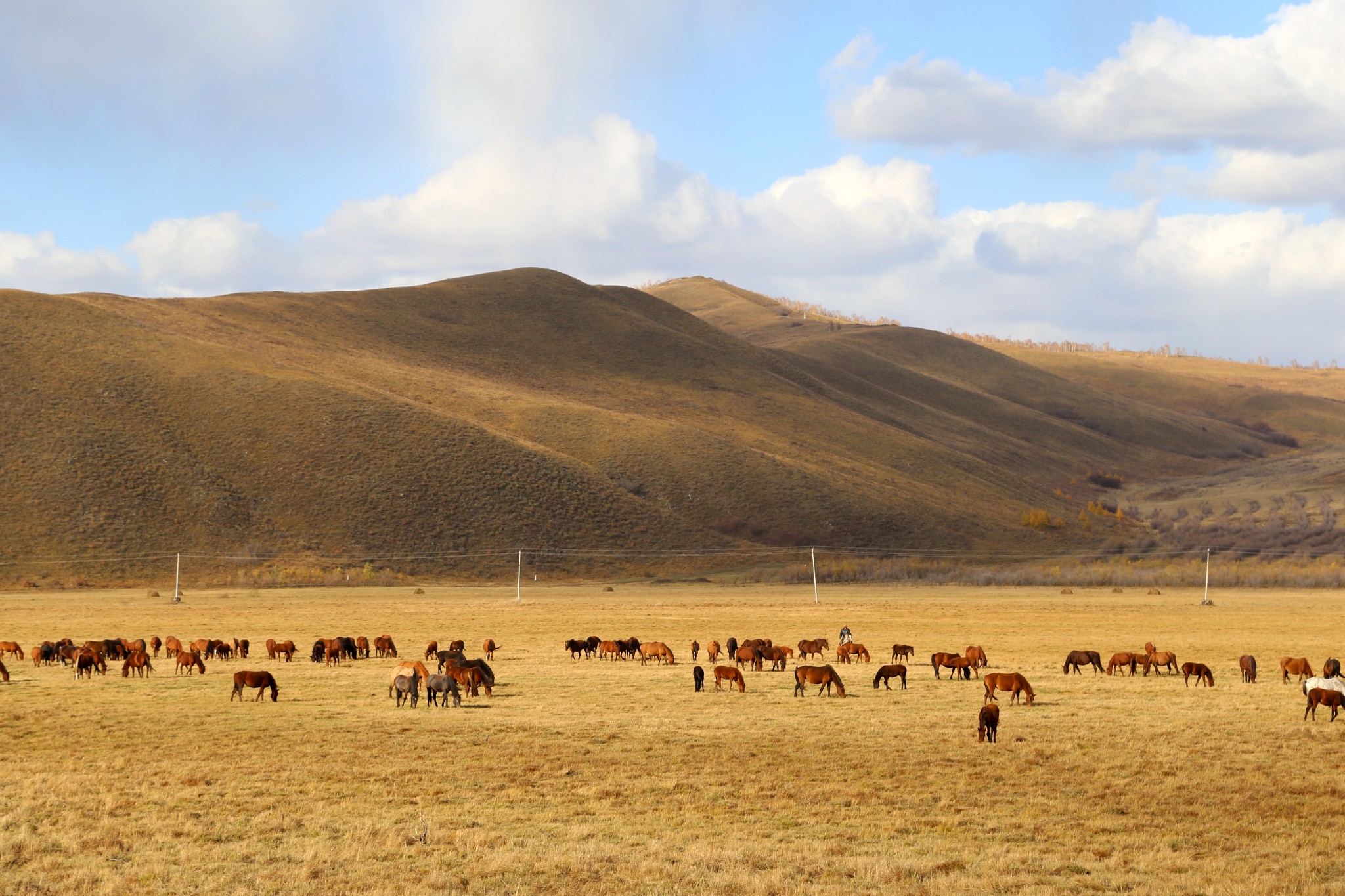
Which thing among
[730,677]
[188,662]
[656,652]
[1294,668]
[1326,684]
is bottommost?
[188,662]

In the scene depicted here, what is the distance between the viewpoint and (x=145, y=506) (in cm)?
7862

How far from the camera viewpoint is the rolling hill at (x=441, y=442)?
8156 centimetres

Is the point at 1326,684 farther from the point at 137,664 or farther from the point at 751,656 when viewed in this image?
the point at 137,664

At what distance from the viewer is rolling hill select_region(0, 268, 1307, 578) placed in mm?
81562

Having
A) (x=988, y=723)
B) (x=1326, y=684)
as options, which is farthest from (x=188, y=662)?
(x=1326, y=684)

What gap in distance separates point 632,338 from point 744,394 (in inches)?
865

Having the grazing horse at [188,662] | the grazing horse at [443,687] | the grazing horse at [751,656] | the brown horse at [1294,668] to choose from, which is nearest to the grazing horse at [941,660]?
→ the grazing horse at [751,656]

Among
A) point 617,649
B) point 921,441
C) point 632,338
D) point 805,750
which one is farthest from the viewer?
point 632,338

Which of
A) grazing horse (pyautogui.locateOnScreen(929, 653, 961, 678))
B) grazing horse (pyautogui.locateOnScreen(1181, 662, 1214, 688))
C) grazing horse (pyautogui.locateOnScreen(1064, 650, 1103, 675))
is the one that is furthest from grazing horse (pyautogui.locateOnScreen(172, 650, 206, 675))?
grazing horse (pyautogui.locateOnScreen(1181, 662, 1214, 688))

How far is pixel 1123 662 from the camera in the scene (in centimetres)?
2700

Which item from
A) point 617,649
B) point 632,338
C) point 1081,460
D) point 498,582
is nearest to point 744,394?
point 632,338

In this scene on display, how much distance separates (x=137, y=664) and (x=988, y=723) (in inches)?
777

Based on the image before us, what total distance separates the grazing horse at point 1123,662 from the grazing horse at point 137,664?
73.8 feet

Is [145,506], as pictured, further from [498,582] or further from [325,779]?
[325,779]
